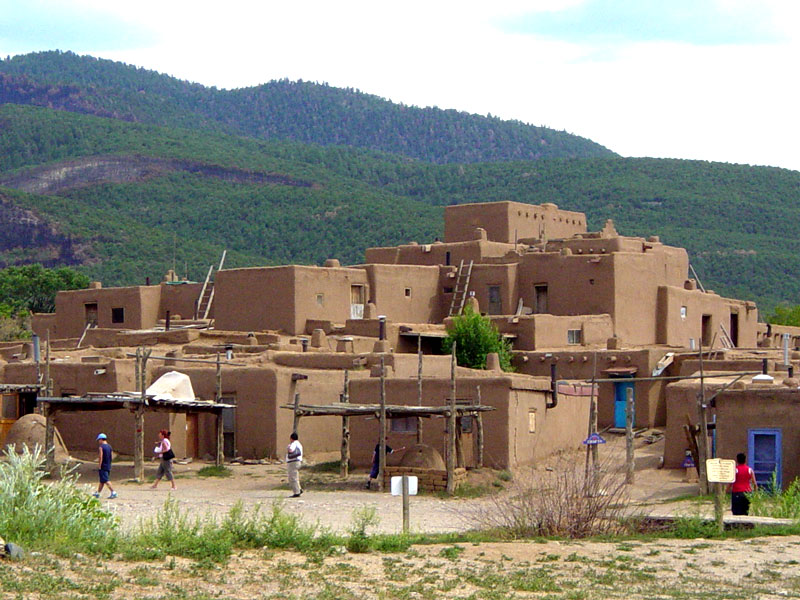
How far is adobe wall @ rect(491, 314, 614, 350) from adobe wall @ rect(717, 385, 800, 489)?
1471 cm

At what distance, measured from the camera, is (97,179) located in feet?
385

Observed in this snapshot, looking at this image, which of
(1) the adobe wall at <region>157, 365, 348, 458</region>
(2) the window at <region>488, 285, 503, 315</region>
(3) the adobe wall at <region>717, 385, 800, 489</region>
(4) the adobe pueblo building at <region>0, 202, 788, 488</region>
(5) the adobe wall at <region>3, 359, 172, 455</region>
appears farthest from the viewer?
(2) the window at <region>488, 285, 503, 315</region>

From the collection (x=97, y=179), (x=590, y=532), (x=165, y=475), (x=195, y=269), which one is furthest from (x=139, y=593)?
(x=97, y=179)

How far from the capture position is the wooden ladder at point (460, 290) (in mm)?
45562

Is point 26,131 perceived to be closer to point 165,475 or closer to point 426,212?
point 426,212

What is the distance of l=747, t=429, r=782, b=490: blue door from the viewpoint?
25188 millimetres

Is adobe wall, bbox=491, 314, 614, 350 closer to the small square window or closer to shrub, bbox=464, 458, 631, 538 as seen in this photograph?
the small square window

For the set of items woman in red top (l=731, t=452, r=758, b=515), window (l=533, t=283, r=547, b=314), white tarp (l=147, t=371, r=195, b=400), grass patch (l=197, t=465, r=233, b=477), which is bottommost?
grass patch (l=197, t=465, r=233, b=477)

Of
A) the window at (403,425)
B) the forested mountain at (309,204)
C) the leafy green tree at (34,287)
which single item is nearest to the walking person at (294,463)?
the window at (403,425)

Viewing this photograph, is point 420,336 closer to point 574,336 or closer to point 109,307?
point 574,336

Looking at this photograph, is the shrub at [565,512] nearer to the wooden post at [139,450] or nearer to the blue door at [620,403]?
the wooden post at [139,450]

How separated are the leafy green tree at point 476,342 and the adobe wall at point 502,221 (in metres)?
8.89

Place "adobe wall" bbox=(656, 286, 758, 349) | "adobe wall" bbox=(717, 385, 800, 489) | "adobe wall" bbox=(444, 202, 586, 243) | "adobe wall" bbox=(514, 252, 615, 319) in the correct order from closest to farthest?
"adobe wall" bbox=(717, 385, 800, 489) < "adobe wall" bbox=(514, 252, 615, 319) < "adobe wall" bbox=(656, 286, 758, 349) < "adobe wall" bbox=(444, 202, 586, 243)

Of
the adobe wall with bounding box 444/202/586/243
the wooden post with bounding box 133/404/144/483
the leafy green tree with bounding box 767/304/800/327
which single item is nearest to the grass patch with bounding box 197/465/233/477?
the wooden post with bounding box 133/404/144/483
